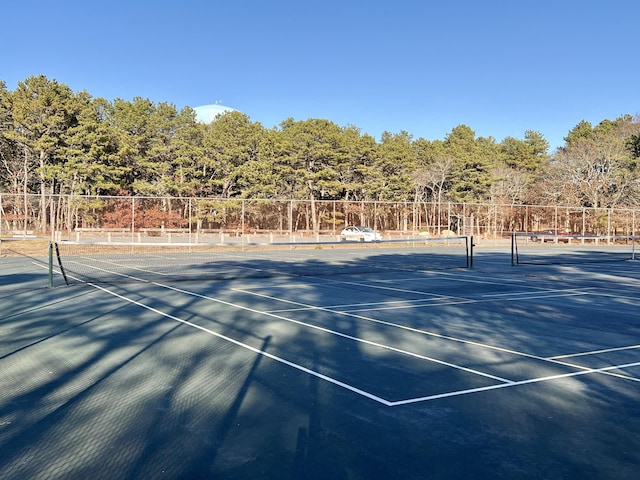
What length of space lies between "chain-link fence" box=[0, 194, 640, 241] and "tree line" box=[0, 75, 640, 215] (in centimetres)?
494

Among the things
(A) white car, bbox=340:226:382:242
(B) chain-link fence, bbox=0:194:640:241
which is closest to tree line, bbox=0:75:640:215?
(B) chain-link fence, bbox=0:194:640:241

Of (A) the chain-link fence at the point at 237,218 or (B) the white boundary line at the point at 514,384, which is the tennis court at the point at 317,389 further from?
(A) the chain-link fence at the point at 237,218

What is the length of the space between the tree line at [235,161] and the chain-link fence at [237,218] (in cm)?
494

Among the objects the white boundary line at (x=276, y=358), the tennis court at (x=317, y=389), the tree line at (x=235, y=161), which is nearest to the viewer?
the tennis court at (x=317, y=389)

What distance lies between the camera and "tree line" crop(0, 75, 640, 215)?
1766 inches

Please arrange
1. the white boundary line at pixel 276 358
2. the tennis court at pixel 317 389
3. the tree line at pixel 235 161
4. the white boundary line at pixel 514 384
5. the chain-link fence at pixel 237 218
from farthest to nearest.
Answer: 1. the tree line at pixel 235 161
2. the chain-link fence at pixel 237 218
3. the white boundary line at pixel 276 358
4. the white boundary line at pixel 514 384
5. the tennis court at pixel 317 389

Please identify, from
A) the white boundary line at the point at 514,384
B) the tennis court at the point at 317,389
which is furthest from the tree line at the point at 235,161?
the white boundary line at the point at 514,384

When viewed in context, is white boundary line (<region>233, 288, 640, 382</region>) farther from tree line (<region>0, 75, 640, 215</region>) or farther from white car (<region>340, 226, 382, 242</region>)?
tree line (<region>0, 75, 640, 215</region>)

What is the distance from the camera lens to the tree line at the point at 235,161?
44.8 metres

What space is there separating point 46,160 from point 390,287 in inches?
1650

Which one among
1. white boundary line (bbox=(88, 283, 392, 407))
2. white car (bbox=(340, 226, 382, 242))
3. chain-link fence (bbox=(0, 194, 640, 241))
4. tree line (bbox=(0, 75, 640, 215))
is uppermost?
tree line (bbox=(0, 75, 640, 215))

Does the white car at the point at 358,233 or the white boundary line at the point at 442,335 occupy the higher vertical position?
the white car at the point at 358,233

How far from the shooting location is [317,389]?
532 centimetres

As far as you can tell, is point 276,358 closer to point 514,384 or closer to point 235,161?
point 514,384
